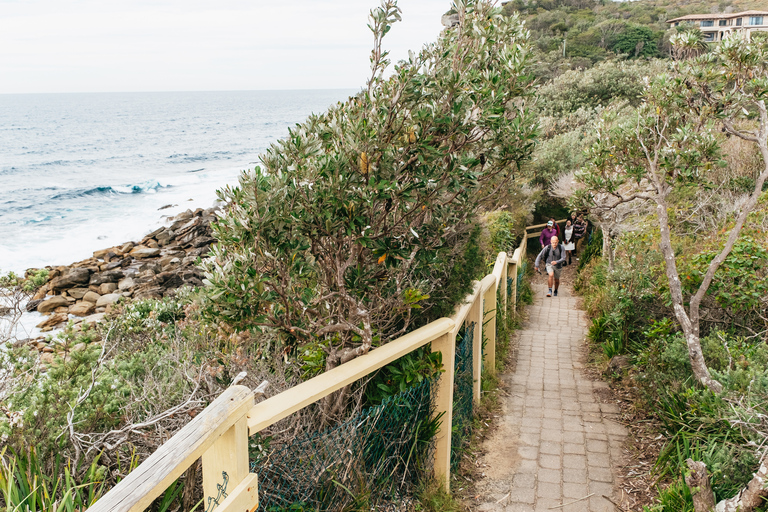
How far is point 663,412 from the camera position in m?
5.05

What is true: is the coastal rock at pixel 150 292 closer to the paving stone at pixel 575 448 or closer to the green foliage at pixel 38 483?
the paving stone at pixel 575 448

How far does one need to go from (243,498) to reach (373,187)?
1.55 m

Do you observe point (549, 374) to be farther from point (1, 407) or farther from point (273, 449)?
point (1, 407)

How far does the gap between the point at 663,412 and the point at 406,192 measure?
3667mm

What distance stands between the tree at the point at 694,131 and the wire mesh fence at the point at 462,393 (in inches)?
77.7

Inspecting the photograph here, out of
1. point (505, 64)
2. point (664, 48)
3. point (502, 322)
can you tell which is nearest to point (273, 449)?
point (505, 64)

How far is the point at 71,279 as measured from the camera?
1955cm

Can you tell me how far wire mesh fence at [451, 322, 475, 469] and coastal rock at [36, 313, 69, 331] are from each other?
50.3ft

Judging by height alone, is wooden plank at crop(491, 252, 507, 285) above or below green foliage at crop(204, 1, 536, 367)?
below

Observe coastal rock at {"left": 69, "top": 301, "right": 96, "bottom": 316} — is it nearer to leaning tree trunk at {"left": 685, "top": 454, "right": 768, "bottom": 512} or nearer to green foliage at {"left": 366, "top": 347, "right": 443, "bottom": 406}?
green foliage at {"left": 366, "top": 347, "right": 443, "bottom": 406}

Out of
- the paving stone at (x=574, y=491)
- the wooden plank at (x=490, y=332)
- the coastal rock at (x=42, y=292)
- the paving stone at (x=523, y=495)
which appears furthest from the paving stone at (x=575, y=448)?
the coastal rock at (x=42, y=292)

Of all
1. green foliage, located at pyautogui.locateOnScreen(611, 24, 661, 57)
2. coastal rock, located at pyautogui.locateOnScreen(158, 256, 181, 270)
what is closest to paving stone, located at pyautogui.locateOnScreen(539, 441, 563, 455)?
coastal rock, located at pyautogui.locateOnScreen(158, 256, 181, 270)

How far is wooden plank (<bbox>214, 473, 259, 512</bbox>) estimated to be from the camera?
191 cm

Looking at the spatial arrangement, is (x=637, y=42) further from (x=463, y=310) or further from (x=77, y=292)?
(x=463, y=310)
